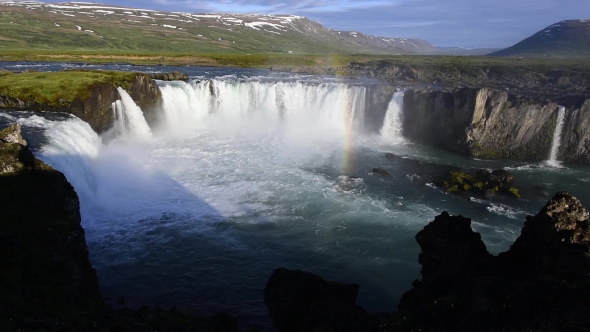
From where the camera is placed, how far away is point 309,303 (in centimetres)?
1506

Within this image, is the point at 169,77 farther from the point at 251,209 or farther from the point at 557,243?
the point at 557,243

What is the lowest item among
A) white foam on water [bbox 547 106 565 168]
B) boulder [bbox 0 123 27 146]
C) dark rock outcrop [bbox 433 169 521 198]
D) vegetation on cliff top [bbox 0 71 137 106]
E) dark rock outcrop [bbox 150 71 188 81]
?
dark rock outcrop [bbox 433 169 521 198]

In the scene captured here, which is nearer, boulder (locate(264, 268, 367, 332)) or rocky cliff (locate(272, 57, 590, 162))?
boulder (locate(264, 268, 367, 332))

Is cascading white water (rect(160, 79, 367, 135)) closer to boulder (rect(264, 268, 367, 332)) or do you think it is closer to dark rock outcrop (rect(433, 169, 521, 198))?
dark rock outcrop (rect(433, 169, 521, 198))

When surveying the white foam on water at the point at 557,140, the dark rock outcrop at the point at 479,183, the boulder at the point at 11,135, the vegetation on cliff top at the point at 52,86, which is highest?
the vegetation on cliff top at the point at 52,86

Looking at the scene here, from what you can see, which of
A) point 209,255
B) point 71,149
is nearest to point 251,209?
point 209,255

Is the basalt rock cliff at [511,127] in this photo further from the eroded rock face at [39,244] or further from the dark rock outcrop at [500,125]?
the eroded rock face at [39,244]

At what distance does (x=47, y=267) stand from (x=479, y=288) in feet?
43.1

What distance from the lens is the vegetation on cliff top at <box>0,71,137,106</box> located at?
126 ft

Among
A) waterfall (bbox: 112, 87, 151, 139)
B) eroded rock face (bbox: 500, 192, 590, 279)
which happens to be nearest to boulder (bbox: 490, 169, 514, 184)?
eroded rock face (bbox: 500, 192, 590, 279)

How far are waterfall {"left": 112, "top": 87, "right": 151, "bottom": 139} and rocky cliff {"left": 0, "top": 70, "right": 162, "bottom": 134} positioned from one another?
705 millimetres

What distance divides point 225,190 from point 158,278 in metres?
12.0

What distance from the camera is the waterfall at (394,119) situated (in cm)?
5050

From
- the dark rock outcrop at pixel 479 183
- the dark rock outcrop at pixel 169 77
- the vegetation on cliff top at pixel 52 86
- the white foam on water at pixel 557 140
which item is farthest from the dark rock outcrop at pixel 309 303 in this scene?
the dark rock outcrop at pixel 169 77
